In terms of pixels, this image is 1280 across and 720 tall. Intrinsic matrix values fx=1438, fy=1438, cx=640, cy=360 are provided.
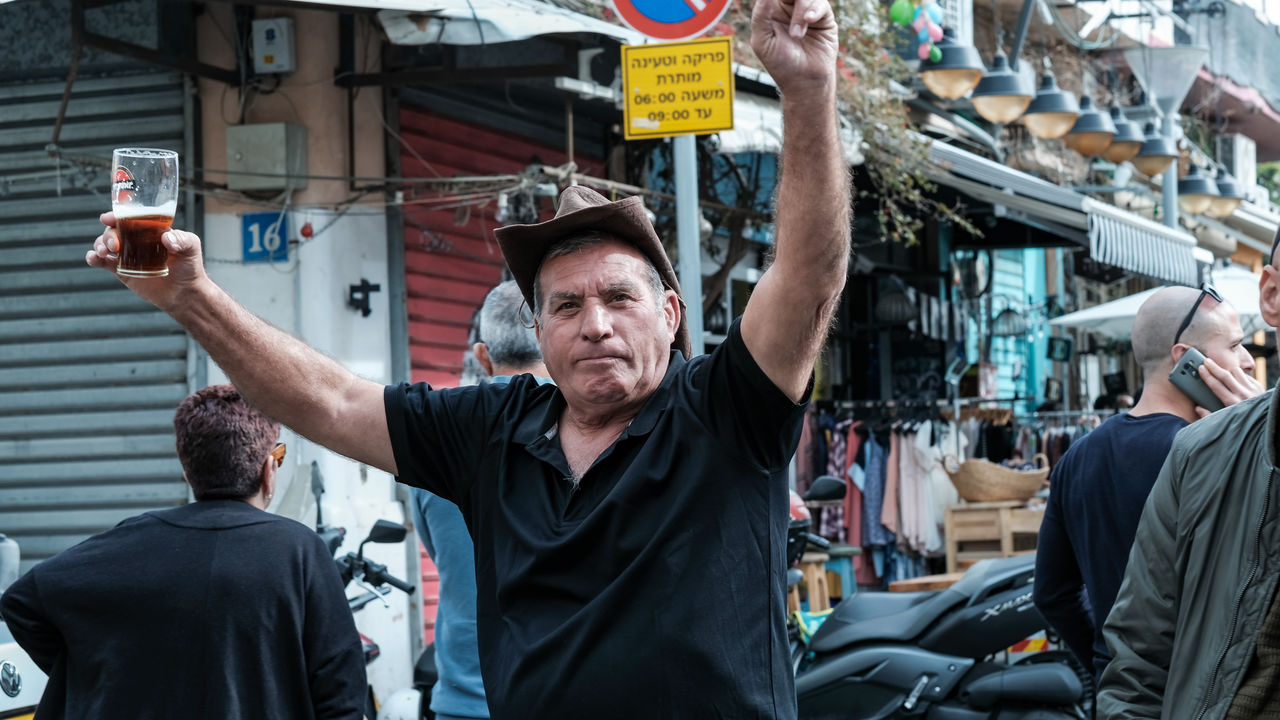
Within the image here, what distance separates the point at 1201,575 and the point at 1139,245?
10.7 m

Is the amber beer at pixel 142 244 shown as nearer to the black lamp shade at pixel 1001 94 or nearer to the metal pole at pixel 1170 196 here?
the black lamp shade at pixel 1001 94

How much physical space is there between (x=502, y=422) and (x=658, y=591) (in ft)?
1.85

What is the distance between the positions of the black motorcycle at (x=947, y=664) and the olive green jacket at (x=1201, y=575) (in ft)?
10.8

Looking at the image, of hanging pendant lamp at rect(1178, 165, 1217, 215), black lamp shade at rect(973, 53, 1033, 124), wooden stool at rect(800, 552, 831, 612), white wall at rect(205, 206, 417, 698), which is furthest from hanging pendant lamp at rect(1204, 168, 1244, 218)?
white wall at rect(205, 206, 417, 698)

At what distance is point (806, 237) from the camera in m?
2.31

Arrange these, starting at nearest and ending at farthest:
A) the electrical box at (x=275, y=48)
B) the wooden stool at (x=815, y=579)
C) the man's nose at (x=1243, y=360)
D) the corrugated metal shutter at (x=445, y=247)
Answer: the man's nose at (x=1243, y=360) < the electrical box at (x=275, y=48) < the corrugated metal shutter at (x=445, y=247) < the wooden stool at (x=815, y=579)

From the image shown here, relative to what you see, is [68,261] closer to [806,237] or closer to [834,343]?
[806,237]

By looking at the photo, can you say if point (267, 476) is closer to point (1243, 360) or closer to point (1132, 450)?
point (1132, 450)

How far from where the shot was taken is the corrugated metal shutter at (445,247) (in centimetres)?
884

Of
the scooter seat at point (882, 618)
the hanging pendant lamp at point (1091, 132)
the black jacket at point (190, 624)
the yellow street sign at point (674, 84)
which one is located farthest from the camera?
the hanging pendant lamp at point (1091, 132)

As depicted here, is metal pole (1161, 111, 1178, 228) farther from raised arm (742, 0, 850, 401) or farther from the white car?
raised arm (742, 0, 850, 401)

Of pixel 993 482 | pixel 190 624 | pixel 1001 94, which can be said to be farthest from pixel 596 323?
pixel 1001 94

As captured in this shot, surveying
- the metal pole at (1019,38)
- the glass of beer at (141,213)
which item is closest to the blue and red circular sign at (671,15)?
the glass of beer at (141,213)

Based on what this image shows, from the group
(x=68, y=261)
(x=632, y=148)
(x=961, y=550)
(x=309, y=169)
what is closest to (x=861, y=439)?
(x=961, y=550)
